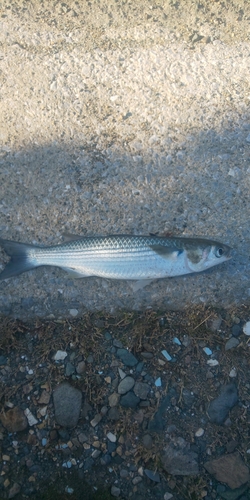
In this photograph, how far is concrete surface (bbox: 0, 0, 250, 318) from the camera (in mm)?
4105

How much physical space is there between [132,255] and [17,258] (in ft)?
4.07

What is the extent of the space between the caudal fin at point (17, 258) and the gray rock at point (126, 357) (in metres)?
1.30

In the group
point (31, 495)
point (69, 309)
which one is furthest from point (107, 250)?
point (31, 495)

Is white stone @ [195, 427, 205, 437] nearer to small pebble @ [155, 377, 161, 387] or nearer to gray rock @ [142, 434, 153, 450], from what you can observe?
gray rock @ [142, 434, 153, 450]

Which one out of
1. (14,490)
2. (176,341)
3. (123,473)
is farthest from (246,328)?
(14,490)

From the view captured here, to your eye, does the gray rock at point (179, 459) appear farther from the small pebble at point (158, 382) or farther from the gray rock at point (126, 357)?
the gray rock at point (126, 357)

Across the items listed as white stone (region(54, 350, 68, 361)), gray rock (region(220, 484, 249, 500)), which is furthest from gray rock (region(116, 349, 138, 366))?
gray rock (region(220, 484, 249, 500))

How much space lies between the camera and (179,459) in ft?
11.6

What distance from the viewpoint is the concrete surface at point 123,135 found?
4105mm

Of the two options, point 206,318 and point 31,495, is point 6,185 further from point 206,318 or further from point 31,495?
point 31,495

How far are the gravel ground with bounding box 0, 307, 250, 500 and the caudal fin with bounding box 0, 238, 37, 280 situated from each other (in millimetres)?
546

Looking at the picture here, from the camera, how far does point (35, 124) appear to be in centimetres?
439

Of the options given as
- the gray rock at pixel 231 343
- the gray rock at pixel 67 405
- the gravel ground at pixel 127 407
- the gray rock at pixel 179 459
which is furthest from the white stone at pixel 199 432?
the gray rock at pixel 67 405

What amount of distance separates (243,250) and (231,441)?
1948 mm
